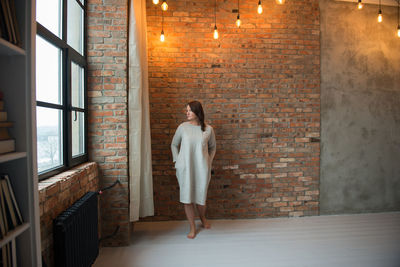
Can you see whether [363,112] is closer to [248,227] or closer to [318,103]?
[318,103]

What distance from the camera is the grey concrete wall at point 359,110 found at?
13.5ft

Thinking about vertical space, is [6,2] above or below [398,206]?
above

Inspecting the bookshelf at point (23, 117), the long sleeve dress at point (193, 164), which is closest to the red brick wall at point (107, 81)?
the long sleeve dress at point (193, 164)

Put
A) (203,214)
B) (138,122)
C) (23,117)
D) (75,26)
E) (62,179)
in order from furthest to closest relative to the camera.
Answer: (203,214) → (138,122) → (75,26) → (62,179) → (23,117)

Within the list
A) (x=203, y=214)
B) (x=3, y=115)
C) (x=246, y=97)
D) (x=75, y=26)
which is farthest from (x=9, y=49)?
(x=246, y=97)

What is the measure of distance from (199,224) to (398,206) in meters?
3.23

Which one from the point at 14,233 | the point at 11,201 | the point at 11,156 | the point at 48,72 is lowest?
the point at 14,233

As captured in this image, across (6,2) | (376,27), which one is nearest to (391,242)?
(376,27)

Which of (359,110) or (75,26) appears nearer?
(75,26)

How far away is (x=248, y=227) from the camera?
3.64 metres

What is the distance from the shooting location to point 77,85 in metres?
2.75

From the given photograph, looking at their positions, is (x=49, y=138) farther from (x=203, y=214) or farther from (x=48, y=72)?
Result: (x=203, y=214)

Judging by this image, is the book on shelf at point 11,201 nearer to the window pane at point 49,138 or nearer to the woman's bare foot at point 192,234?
the window pane at point 49,138

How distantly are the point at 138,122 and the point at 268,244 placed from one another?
2.06m
